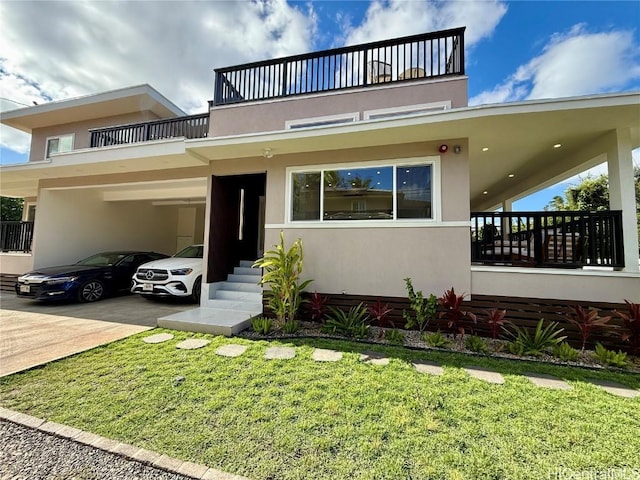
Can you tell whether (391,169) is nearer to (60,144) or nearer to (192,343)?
(192,343)

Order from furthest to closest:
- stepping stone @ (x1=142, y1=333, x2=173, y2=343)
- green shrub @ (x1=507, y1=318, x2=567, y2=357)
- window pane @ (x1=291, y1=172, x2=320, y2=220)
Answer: window pane @ (x1=291, y1=172, x2=320, y2=220) < stepping stone @ (x1=142, y1=333, x2=173, y2=343) < green shrub @ (x1=507, y1=318, x2=567, y2=357)

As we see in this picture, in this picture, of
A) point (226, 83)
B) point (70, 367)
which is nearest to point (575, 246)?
point (70, 367)

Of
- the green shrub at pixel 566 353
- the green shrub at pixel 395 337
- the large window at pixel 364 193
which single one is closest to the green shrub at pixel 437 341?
the green shrub at pixel 395 337

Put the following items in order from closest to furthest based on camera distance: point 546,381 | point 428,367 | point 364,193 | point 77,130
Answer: point 546,381 < point 428,367 < point 364,193 < point 77,130

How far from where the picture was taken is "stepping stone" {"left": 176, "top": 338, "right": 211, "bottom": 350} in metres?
4.17

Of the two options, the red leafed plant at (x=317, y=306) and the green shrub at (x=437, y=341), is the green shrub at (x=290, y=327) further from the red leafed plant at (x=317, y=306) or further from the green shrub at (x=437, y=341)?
the green shrub at (x=437, y=341)

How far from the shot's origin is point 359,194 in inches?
217

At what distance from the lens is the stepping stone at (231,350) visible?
3931 millimetres

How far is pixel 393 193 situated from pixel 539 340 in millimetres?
3234

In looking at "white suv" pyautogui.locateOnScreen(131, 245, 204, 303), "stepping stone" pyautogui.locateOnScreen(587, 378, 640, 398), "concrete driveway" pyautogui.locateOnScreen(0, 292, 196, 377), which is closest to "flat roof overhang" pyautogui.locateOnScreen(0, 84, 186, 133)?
"white suv" pyautogui.locateOnScreen(131, 245, 204, 303)

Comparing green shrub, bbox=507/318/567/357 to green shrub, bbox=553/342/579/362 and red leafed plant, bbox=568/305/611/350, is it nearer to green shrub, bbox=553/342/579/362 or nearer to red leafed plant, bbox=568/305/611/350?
green shrub, bbox=553/342/579/362

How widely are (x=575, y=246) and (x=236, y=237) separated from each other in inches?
280

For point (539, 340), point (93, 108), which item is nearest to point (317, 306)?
point (539, 340)

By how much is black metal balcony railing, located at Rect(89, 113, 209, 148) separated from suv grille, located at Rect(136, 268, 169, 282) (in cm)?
349
